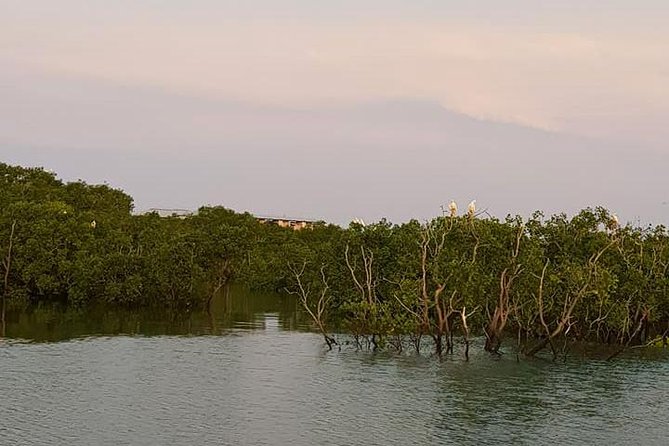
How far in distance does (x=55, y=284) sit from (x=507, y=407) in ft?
211

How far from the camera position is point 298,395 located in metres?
41.6

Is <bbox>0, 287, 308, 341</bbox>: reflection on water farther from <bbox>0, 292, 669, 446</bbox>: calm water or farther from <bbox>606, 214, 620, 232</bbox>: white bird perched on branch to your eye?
<bbox>606, 214, 620, 232</bbox>: white bird perched on branch

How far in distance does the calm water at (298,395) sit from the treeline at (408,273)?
3.54 meters

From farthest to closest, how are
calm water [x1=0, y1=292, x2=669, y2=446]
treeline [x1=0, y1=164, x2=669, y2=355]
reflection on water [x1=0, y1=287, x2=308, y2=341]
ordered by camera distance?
reflection on water [x1=0, y1=287, x2=308, y2=341] → treeline [x1=0, y1=164, x2=669, y2=355] → calm water [x1=0, y1=292, x2=669, y2=446]

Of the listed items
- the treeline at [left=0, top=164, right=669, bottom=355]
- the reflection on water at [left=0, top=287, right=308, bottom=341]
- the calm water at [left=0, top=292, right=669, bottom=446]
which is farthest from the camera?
the reflection on water at [left=0, top=287, right=308, bottom=341]

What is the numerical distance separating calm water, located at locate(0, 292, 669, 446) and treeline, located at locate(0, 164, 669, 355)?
3.54 meters

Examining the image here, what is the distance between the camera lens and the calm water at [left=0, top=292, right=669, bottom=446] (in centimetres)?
3391

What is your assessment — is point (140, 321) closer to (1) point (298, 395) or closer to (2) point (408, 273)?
(2) point (408, 273)

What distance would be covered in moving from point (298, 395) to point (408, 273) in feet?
61.5

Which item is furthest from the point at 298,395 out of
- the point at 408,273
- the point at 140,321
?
the point at 140,321

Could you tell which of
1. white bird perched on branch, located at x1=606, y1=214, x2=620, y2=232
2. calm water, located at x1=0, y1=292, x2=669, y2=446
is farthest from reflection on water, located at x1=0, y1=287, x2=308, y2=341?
white bird perched on branch, located at x1=606, y1=214, x2=620, y2=232

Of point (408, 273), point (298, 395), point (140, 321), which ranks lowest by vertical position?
point (298, 395)

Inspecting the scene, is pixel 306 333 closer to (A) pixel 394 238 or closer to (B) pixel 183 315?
(A) pixel 394 238

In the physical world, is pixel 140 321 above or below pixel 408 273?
below
